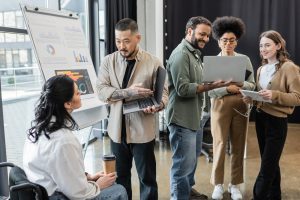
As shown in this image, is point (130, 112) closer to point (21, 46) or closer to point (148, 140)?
point (148, 140)

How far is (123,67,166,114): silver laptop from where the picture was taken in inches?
76.5

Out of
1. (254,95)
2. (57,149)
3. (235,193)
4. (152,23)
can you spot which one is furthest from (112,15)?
(57,149)

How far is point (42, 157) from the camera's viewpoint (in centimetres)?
131

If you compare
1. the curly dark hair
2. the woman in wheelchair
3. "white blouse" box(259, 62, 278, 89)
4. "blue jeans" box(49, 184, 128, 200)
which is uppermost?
the curly dark hair

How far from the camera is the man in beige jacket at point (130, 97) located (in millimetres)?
1987

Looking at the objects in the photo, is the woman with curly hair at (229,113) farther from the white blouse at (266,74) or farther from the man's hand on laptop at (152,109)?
the man's hand on laptop at (152,109)

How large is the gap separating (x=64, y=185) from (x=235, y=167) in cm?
167

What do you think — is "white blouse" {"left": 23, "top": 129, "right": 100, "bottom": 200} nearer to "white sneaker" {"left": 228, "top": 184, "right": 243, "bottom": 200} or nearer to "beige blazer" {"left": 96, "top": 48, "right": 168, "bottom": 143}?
"beige blazer" {"left": 96, "top": 48, "right": 168, "bottom": 143}

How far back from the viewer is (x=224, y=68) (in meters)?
2.15

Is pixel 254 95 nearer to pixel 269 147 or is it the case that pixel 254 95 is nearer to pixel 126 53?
pixel 269 147

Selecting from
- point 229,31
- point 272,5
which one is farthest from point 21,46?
point 272,5

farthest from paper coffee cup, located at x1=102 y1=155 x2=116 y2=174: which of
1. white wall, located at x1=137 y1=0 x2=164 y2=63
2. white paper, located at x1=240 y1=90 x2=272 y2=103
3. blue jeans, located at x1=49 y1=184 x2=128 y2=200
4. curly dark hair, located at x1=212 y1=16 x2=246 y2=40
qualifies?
white wall, located at x1=137 y1=0 x2=164 y2=63

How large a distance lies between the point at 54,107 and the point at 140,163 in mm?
856

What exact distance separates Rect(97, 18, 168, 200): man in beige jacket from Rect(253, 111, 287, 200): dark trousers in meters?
0.75
